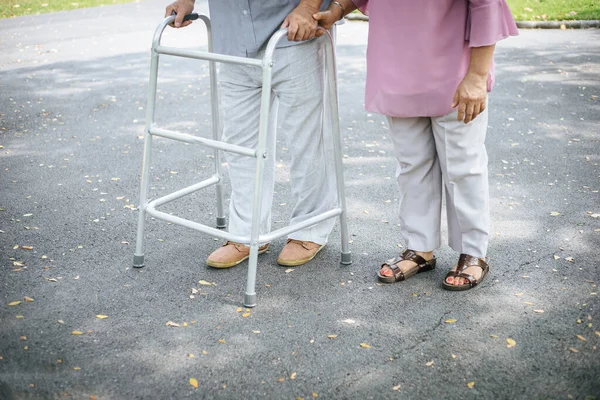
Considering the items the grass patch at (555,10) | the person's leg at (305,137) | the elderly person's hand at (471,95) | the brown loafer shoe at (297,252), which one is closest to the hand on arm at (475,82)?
the elderly person's hand at (471,95)

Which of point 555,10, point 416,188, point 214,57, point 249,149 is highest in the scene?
point 214,57

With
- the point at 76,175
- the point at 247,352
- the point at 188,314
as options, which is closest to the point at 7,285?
the point at 188,314

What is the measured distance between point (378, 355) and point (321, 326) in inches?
13.1

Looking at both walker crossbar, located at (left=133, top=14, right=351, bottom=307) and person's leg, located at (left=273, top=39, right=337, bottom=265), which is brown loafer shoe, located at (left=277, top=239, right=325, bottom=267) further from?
walker crossbar, located at (left=133, top=14, right=351, bottom=307)

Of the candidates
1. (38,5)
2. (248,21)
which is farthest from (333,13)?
(38,5)

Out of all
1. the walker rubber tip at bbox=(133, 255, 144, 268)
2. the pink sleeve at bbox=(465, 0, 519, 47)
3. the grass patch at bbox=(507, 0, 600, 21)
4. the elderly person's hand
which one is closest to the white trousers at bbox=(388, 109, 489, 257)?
the elderly person's hand

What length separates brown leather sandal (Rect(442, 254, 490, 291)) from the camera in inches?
136

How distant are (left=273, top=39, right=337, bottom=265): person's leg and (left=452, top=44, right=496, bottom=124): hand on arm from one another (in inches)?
29.6

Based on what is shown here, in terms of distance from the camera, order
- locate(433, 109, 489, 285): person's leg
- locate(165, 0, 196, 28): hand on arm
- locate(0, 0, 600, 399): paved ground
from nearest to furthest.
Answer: locate(0, 0, 600, 399): paved ground
locate(433, 109, 489, 285): person's leg
locate(165, 0, 196, 28): hand on arm

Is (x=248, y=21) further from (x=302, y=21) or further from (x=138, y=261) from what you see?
(x=138, y=261)

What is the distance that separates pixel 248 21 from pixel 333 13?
0.39 meters

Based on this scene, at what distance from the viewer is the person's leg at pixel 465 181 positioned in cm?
324

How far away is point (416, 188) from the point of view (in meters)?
3.51

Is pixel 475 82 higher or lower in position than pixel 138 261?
higher
